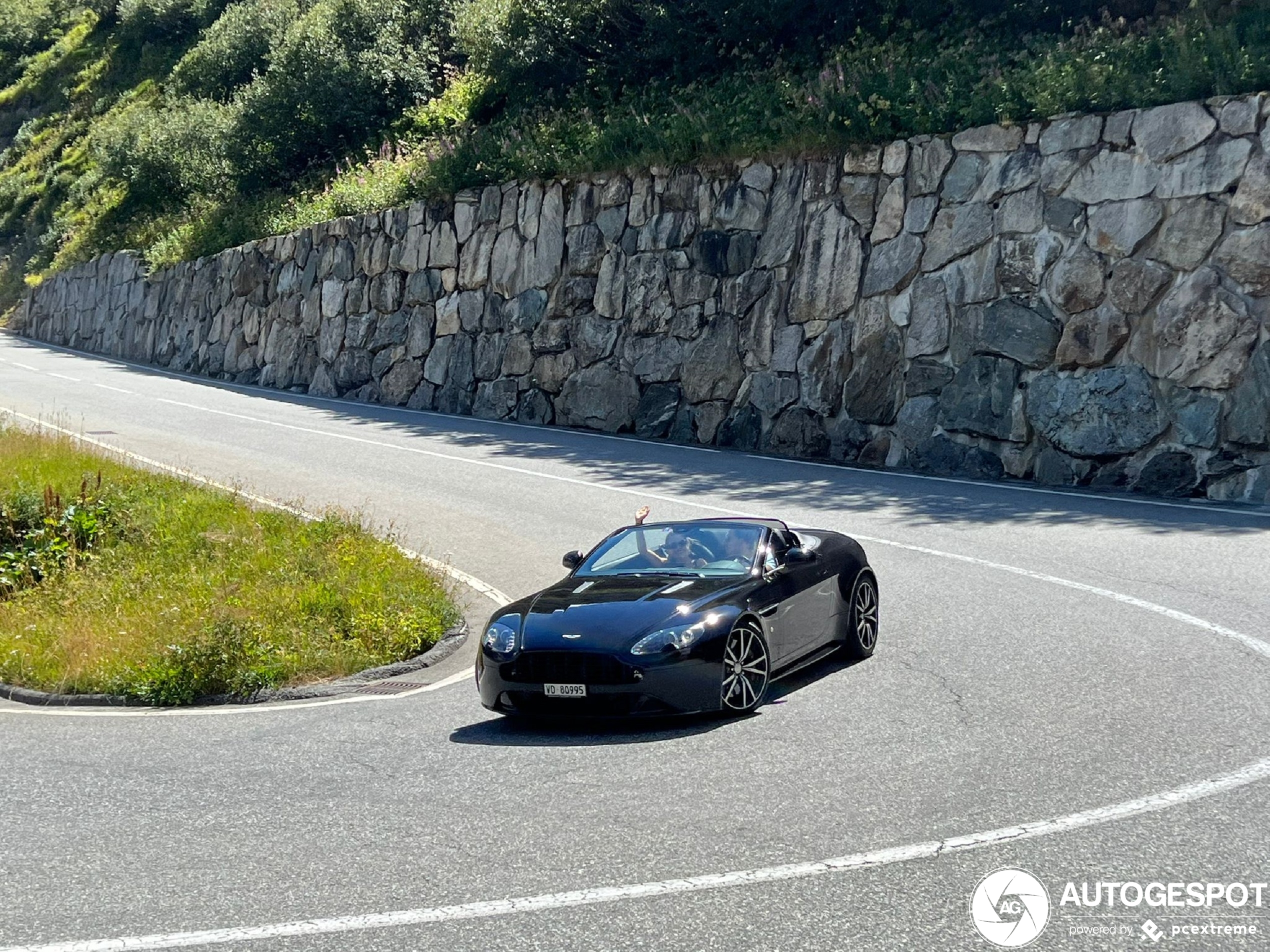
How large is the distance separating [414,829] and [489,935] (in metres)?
1.48

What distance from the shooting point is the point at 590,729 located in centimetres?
885

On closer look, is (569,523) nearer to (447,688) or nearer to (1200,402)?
(447,688)

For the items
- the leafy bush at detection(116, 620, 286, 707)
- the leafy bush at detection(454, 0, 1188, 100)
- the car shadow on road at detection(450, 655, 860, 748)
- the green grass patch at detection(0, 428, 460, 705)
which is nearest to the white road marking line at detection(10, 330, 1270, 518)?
the green grass patch at detection(0, 428, 460, 705)

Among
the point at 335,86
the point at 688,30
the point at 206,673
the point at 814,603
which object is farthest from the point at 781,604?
the point at 335,86

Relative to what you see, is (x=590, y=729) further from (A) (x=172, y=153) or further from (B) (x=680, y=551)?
(A) (x=172, y=153)

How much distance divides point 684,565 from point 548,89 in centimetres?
2571

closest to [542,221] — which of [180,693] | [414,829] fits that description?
[180,693]

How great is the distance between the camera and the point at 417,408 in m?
30.7

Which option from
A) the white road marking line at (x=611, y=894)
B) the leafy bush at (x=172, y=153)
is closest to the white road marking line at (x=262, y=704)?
the white road marking line at (x=611, y=894)

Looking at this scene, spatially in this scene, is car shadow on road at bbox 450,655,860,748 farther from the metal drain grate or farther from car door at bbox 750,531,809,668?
the metal drain grate

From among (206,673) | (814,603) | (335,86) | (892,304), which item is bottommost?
(206,673)

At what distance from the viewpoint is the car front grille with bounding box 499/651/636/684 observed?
853 centimetres

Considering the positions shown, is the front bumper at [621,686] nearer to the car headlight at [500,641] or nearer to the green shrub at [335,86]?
the car headlight at [500,641]

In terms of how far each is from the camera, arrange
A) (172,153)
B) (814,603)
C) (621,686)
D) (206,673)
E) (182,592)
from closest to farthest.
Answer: (621,686), (814,603), (206,673), (182,592), (172,153)
